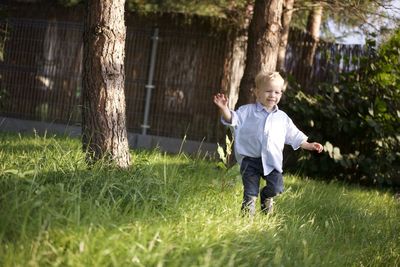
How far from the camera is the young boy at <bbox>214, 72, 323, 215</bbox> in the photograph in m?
4.45

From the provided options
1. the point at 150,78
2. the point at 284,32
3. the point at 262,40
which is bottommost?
the point at 150,78

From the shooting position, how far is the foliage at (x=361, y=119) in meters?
8.23

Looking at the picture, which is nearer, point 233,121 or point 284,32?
point 233,121

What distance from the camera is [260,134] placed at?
446cm

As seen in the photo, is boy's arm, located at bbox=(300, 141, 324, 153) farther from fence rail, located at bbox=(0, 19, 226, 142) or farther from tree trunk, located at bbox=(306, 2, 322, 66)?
fence rail, located at bbox=(0, 19, 226, 142)

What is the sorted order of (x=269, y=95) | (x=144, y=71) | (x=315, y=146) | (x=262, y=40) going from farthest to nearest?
(x=144, y=71), (x=262, y=40), (x=315, y=146), (x=269, y=95)

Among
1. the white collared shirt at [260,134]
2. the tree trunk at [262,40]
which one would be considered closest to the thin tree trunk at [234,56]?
the tree trunk at [262,40]

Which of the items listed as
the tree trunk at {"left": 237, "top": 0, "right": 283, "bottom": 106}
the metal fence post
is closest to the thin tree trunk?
the metal fence post

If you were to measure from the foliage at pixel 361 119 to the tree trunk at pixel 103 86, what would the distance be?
14.1 feet

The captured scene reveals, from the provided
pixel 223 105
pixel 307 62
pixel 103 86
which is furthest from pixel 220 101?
pixel 307 62

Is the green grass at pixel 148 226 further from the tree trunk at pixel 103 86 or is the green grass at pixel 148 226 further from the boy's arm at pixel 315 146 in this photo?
the boy's arm at pixel 315 146

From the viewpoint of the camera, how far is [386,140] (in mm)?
8273

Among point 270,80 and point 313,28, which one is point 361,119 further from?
point 270,80

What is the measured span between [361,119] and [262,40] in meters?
2.28
